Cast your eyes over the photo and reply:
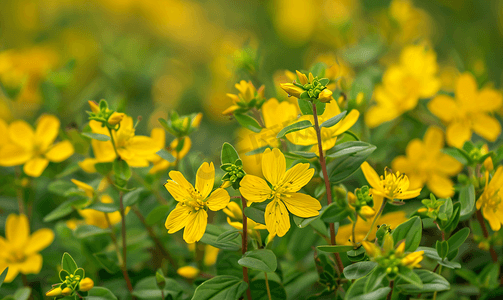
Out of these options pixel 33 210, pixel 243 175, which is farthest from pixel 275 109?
pixel 33 210

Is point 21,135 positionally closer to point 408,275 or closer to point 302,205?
point 302,205

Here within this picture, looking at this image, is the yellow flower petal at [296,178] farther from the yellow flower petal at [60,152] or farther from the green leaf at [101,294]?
the yellow flower petal at [60,152]

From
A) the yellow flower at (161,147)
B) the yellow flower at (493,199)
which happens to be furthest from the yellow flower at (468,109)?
the yellow flower at (161,147)

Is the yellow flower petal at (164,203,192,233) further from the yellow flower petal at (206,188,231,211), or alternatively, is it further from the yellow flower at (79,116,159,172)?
the yellow flower at (79,116,159,172)

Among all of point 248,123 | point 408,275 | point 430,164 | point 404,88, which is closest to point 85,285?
point 248,123

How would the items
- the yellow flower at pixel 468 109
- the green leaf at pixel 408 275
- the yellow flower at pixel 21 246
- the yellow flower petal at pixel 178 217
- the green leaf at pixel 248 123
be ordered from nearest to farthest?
1. the green leaf at pixel 408 275
2. the yellow flower petal at pixel 178 217
3. the green leaf at pixel 248 123
4. the yellow flower at pixel 21 246
5. the yellow flower at pixel 468 109

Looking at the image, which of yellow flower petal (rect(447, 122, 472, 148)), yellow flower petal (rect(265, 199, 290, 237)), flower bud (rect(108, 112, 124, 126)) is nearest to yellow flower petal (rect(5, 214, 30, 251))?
flower bud (rect(108, 112, 124, 126))
